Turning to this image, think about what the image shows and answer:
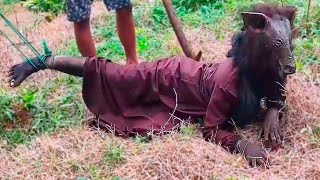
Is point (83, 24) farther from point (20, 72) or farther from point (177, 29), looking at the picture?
point (177, 29)

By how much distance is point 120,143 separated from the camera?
10.8 ft

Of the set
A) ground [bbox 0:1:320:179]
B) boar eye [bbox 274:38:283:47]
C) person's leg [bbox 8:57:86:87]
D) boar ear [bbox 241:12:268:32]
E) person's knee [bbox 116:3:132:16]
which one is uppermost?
boar ear [bbox 241:12:268:32]

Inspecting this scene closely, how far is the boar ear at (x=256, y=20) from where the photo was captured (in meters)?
3.07

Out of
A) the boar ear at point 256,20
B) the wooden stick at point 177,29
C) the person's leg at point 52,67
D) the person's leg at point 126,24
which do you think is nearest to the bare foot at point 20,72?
the person's leg at point 52,67

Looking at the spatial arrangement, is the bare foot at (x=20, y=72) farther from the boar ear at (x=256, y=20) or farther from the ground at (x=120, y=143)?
the boar ear at (x=256, y=20)

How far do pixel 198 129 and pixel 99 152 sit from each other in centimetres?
58

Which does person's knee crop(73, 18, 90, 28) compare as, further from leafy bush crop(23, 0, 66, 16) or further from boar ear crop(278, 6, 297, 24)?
leafy bush crop(23, 0, 66, 16)

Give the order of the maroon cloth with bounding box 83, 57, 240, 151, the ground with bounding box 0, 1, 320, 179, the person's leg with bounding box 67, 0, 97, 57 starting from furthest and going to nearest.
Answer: the person's leg with bounding box 67, 0, 97, 57, the maroon cloth with bounding box 83, 57, 240, 151, the ground with bounding box 0, 1, 320, 179

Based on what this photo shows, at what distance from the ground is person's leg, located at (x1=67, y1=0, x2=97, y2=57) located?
32cm

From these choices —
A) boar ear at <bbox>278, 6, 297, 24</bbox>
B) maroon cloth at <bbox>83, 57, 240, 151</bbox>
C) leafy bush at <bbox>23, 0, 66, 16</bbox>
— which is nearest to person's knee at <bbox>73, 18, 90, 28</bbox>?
maroon cloth at <bbox>83, 57, 240, 151</bbox>

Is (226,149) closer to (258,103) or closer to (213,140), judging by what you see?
(213,140)

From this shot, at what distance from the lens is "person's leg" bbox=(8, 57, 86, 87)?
3.55m

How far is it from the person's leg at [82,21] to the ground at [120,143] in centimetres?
32

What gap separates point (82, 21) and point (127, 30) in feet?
1.26
